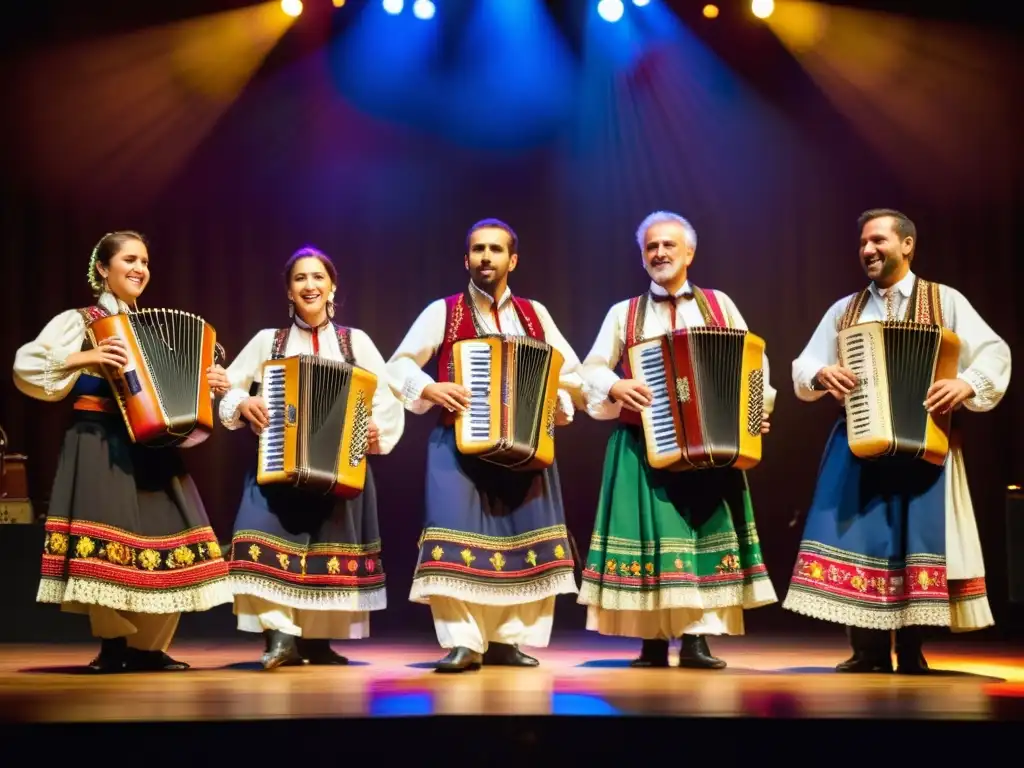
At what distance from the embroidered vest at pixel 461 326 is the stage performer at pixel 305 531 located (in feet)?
1.07

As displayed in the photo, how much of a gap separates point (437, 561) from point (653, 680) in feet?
2.91

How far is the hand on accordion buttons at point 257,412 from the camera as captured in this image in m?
4.82

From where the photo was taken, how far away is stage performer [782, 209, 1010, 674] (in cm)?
464

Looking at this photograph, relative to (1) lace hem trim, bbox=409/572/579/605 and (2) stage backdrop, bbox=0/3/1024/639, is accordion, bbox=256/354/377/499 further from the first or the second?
(2) stage backdrop, bbox=0/3/1024/639

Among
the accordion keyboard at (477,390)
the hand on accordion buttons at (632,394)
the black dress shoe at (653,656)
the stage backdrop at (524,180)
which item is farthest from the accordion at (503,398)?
the stage backdrop at (524,180)

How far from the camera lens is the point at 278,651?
4.86 m

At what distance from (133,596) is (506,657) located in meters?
1.36

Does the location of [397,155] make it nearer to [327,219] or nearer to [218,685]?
[327,219]

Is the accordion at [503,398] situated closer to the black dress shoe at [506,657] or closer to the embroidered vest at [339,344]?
the embroidered vest at [339,344]

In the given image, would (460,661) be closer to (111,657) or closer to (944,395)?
(111,657)

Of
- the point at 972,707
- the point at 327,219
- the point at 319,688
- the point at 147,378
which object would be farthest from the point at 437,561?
the point at 327,219

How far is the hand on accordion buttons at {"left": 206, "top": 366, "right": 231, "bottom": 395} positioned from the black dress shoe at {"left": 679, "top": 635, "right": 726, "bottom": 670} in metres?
1.90

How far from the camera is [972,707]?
3.57 metres

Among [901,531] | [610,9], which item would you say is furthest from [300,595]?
[610,9]
